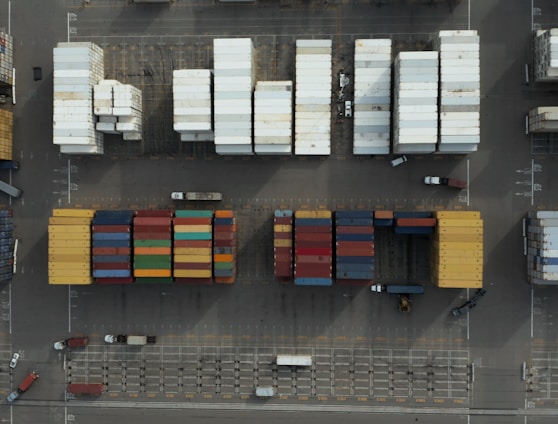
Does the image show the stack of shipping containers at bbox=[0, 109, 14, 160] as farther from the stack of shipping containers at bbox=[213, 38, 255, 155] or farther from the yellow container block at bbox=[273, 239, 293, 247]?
the yellow container block at bbox=[273, 239, 293, 247]

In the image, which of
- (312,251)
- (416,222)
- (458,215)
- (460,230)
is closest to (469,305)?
(460,230)

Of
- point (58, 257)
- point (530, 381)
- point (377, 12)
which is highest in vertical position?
point (377, 12)

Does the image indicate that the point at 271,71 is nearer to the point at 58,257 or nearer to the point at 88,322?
the point at 58,257

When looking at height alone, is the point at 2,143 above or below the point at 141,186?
above

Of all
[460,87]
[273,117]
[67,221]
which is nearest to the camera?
[460,87]

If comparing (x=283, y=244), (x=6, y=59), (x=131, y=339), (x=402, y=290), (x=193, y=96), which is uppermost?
(x=6, y=59)

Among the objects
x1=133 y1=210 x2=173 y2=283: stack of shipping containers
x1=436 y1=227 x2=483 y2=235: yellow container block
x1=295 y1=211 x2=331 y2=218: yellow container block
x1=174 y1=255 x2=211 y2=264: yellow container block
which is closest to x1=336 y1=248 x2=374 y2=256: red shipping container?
x1=295 y1=211 x2=331 y2=218: yellow container block

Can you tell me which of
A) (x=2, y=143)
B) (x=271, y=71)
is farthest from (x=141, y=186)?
(x=271, y=71)

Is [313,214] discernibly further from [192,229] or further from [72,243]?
[72,243]
